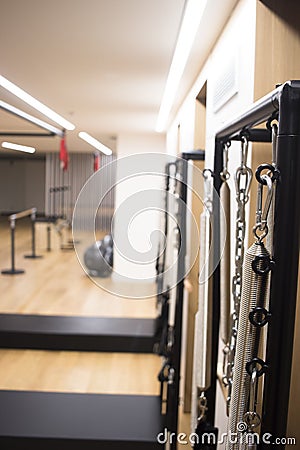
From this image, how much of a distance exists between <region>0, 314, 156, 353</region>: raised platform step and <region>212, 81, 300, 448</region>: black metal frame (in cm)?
220

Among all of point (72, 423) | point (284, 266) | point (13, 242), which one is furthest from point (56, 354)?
point (284, 266)

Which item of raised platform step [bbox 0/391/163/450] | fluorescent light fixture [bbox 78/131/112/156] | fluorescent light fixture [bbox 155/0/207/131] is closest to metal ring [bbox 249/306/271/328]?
fluorescent light fixture [bbox 155/0/207/131]

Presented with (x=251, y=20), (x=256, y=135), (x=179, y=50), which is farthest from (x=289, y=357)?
(x=179, y=50)

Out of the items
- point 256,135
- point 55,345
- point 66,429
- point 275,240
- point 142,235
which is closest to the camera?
point 275,240

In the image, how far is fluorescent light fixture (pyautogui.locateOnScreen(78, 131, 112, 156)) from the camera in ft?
7.98

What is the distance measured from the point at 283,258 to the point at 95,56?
1.85m

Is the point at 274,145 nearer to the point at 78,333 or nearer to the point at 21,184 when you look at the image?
the point at 21,184

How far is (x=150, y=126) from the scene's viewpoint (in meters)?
2.76

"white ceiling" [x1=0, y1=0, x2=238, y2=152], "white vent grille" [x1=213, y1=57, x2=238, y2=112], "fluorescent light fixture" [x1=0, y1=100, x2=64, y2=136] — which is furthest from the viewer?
"fluorescent light fixture" [x1=0, y1=100, x2=64, y2=136]

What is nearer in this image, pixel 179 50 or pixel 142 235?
pixel 142 235

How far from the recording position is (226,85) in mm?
1845

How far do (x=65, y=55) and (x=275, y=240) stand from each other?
5.94 feet

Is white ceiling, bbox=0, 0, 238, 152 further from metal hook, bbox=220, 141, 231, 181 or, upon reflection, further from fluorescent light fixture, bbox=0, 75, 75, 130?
metal hook, bbox=220, 141, 231, 181

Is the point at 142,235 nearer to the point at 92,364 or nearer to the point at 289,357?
the point at 289,357
